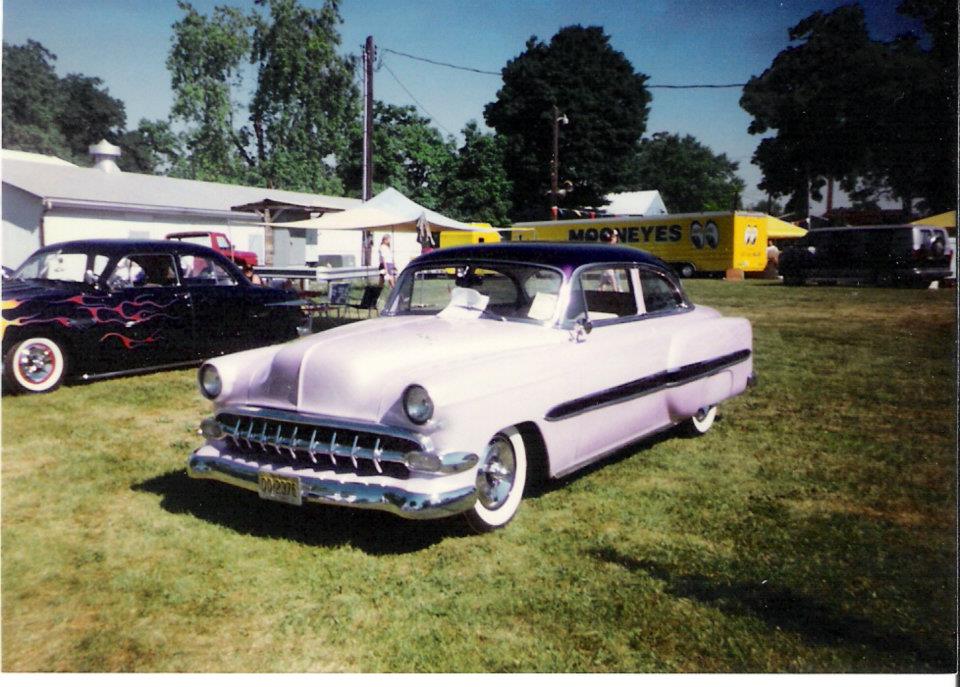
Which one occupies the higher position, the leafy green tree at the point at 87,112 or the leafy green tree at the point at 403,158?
the leafy green tree at the point at 403,158

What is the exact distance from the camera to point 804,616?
2648 mm

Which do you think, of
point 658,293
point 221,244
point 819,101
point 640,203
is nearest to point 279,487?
point 658,293

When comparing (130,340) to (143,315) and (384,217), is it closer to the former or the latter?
(143,315)

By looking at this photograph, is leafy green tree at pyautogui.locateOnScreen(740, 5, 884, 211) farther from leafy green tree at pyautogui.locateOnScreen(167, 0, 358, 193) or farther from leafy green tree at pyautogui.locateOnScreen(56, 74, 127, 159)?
leafy green tree at pyautogui.locateOnScreen(56, 74, 127, 159)

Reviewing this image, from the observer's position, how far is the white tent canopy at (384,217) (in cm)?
1131

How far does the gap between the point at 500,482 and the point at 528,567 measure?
0.47m

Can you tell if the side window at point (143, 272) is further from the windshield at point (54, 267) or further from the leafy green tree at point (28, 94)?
the leafy green tree at point (28, 94)

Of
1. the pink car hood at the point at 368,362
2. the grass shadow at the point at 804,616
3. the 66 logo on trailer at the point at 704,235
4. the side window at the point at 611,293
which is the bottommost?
the grass shadow at the point at 804,616

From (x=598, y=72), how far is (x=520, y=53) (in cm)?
231

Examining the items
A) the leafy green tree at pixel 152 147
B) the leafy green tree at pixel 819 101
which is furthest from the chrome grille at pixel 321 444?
the leafy green tree at pixel 152 147

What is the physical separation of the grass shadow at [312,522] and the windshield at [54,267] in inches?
124

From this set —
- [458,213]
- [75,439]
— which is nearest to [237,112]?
[75,439]

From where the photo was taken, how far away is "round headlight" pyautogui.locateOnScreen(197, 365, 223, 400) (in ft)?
11.2

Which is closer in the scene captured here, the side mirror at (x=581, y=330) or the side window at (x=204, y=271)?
the side mirror at (x=581, y=330)
